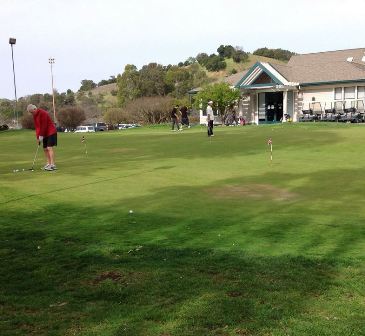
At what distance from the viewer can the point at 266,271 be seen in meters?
5.36

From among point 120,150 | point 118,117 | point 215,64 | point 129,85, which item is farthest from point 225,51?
point 120,150

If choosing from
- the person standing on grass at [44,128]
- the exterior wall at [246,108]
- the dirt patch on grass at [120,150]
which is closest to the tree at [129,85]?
the exterior wall at [246,108]

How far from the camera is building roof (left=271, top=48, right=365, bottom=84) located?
3805cm

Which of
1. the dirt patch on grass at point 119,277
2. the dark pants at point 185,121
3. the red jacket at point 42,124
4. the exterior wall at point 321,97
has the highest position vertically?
the exterior wall at point 321,97

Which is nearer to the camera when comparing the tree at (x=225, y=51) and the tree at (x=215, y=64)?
the tree at (x=215, y=64)

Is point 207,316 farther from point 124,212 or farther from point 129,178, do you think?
point 129,178

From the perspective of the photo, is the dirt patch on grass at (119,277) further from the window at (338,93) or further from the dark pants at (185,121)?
the window at (338,93)

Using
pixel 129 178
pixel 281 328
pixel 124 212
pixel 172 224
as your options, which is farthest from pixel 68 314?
pixel 129 178

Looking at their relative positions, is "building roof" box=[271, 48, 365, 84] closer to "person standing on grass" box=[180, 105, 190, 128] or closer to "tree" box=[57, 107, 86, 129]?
"person standing on grass" box=[180, 105, 190, 128]

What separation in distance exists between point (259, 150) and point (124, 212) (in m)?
10.9

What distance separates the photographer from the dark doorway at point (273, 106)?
139 ft

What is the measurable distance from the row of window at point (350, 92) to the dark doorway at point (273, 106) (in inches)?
211

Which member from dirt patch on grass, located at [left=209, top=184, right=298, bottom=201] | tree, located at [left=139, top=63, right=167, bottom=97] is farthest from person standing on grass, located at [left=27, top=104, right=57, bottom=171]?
tree, located at [left=139, top=63, right=167, bottom=97]

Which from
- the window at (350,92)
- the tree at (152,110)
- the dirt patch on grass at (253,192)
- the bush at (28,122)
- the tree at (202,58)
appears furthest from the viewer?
the tree at (202,58)
